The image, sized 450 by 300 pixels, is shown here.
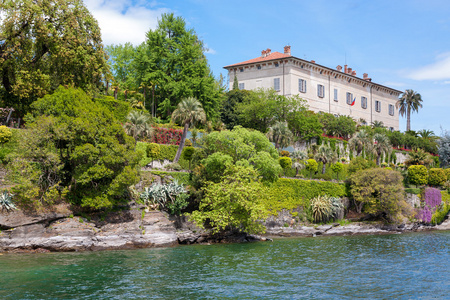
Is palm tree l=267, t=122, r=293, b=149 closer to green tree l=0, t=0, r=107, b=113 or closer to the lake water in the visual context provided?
green tree l=0, t=0, r=107, b=113

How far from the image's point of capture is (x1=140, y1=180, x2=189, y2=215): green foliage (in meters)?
32.8

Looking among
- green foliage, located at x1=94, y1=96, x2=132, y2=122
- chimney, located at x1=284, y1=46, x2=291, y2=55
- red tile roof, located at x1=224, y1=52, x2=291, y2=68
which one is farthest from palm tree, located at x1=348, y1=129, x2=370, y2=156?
green foliage, located at x1=94, y1=96, x2=132, y2=122

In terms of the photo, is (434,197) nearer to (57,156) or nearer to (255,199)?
(255,199)

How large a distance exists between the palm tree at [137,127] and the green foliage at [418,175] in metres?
34.3

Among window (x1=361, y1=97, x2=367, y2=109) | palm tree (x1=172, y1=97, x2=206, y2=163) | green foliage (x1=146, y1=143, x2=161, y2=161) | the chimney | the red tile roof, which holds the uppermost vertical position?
the chimney

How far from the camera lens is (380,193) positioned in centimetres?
4447

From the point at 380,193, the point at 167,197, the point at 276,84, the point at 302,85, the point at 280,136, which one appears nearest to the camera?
the point at 167,197

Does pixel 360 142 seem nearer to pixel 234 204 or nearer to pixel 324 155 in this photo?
pixel 324 155

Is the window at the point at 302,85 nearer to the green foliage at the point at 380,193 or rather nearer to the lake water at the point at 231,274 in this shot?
the green foliage at the point at 380,193

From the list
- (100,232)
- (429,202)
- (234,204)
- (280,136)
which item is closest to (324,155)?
(280,136)

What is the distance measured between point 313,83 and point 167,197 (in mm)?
45893

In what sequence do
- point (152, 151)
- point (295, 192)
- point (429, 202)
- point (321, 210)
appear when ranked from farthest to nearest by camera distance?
point (429, 202)
point (295, 192)
point (321, 210)
point (152, 151)

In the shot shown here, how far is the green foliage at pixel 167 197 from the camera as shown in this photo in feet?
108

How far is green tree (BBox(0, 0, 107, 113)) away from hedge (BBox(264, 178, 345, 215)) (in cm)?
2015
